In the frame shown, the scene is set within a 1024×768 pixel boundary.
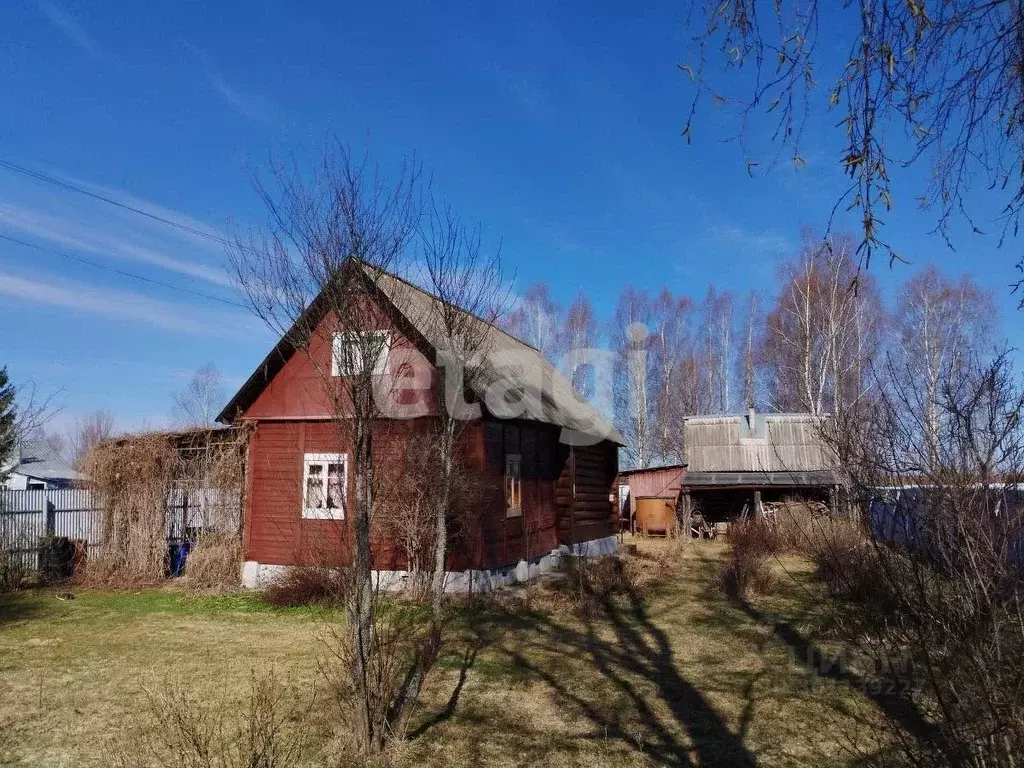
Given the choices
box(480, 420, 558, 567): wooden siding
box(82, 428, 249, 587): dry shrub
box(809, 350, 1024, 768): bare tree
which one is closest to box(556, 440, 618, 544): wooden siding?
box(480, 420, 558, 567): wooden siding

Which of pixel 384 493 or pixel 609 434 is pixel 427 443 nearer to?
pixel 384 493

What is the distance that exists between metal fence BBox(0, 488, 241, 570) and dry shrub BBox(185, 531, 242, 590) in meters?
0.26

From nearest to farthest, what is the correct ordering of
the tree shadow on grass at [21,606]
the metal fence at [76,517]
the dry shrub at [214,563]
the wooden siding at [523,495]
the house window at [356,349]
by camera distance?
the house window at [356,349]
the tree shadow on grass at [21,606]
the wooden siding at [523,495]
the dry shrub at [214,563]
the metal fence at [76,517]

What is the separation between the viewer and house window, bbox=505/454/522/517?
46.3 feet

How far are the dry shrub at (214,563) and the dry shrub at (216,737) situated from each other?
722 centimetres

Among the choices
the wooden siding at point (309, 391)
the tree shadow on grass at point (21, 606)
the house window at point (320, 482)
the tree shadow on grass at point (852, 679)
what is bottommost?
the tree shadow on grass at point (21, 606)

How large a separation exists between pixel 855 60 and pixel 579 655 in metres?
7.42

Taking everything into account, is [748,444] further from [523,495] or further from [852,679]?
[852,679]

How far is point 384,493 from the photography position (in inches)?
473

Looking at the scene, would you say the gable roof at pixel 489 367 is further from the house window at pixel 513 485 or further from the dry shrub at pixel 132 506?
the dry shrub at pixel 132 506

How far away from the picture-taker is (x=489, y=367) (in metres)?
10.2

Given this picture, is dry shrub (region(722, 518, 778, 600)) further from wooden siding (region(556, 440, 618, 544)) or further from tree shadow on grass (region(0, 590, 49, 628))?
tree shadow on grass (region(0, 590, 49, 628))

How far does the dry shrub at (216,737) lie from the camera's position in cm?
474

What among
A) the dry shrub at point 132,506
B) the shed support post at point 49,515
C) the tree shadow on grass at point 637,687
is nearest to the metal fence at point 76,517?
the shed support post at point 49,515
